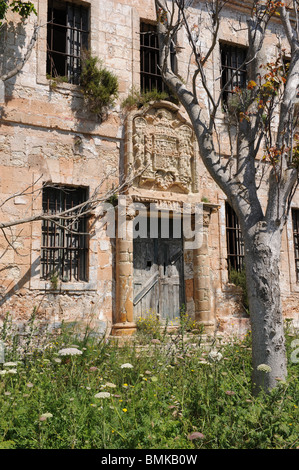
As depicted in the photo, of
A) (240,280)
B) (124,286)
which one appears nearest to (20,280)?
(124,286)

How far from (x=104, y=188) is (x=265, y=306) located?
170 inches

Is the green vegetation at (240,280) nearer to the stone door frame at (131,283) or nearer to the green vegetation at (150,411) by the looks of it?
the stone door frame at (131,283)

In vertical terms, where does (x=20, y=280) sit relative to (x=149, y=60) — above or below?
below

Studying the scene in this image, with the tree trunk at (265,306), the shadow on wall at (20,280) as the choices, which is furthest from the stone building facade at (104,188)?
the tree trunk at (265,306)

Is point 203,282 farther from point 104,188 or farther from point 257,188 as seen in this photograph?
point 257,188

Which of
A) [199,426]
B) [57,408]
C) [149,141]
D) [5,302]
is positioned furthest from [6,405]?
[149,141]

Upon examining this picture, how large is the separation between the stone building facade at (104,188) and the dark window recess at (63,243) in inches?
0.8

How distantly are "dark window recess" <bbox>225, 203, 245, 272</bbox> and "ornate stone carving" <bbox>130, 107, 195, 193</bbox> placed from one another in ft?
4.17

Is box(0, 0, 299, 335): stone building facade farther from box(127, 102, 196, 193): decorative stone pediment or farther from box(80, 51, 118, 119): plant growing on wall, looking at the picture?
box(80, 51, 118, 119): plant growing on wall

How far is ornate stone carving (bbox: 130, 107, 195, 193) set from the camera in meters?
8.50

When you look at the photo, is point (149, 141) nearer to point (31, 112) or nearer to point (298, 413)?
point (31, 112)

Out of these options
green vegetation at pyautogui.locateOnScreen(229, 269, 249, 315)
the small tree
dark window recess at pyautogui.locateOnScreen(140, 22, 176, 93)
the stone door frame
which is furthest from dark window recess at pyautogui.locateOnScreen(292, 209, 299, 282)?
the small tree

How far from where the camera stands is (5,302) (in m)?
7.21

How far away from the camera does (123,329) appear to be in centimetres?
773
